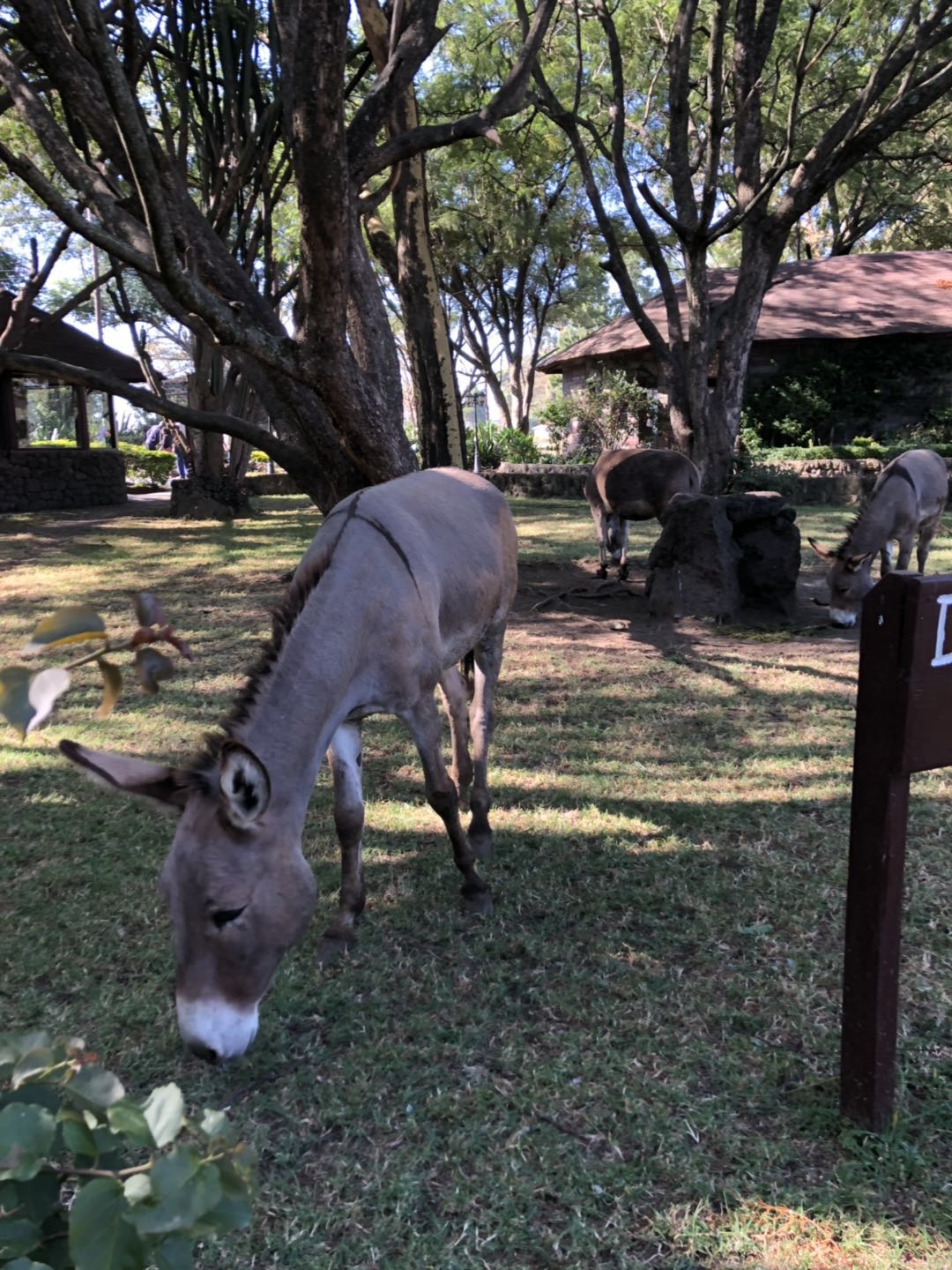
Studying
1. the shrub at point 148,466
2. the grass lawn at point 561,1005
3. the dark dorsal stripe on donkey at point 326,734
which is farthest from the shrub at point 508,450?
the dark dorsal stripe on donkey at point 326,734

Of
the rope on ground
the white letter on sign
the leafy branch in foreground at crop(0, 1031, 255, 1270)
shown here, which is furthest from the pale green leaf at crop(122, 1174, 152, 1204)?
the rope on ground

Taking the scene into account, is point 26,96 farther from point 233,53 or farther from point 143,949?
point 143,949

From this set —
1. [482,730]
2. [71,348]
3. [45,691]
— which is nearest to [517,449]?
[71,348]

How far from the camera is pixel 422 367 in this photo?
848 cm

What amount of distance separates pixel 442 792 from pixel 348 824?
396 mm

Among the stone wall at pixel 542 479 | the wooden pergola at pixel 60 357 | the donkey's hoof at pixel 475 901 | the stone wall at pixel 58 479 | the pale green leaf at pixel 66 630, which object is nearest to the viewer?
the pale green leaf at pixel 66 630

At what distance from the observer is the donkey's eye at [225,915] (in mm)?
2256

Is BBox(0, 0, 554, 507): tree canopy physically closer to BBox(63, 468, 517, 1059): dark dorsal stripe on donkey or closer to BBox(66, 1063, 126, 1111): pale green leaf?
BBox(63, 468, 517, 1059): dark dorsal stripe on donkey

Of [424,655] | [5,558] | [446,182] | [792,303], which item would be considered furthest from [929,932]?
[446,182]

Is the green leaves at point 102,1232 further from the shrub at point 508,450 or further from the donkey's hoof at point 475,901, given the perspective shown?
the shrub at point 508,450

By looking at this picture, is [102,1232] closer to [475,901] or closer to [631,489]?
[475,901]

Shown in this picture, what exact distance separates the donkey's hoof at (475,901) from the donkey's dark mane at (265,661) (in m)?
1.49

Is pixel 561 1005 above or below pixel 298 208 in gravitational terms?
below

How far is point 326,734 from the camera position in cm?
280
